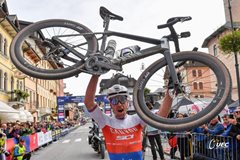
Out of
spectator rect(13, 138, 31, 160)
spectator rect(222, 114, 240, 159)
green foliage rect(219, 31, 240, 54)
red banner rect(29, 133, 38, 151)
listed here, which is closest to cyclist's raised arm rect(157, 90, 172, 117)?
spectator rect(222, 114, 240, 159)

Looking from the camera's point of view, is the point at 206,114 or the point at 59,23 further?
the point at 59,23

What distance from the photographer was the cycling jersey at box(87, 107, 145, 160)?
4.29 meters

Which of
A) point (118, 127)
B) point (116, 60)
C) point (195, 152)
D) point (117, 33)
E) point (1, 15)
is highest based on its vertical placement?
point (1, 15)

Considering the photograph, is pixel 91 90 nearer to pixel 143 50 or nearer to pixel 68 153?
pixel 143 50

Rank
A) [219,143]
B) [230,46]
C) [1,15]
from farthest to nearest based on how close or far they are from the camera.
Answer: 1. [1,15]
2. [230,46]
3. [219,143]

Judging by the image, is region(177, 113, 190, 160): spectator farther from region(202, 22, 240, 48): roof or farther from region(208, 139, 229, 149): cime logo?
region(202, 22, 240, 48): roof

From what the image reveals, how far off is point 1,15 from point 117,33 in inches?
1101

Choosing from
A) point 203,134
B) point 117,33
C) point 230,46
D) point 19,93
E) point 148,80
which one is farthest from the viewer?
point 19,93

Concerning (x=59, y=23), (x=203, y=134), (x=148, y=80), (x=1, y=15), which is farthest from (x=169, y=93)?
(x=1, y=15)

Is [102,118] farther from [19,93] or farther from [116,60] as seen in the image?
[19,93]

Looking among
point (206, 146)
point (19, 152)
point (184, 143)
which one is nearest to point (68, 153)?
point (19, 152)

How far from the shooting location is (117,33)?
461cm

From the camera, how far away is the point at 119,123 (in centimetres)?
443

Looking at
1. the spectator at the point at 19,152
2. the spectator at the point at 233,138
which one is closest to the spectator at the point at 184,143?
the spectator at the point at 233,138
